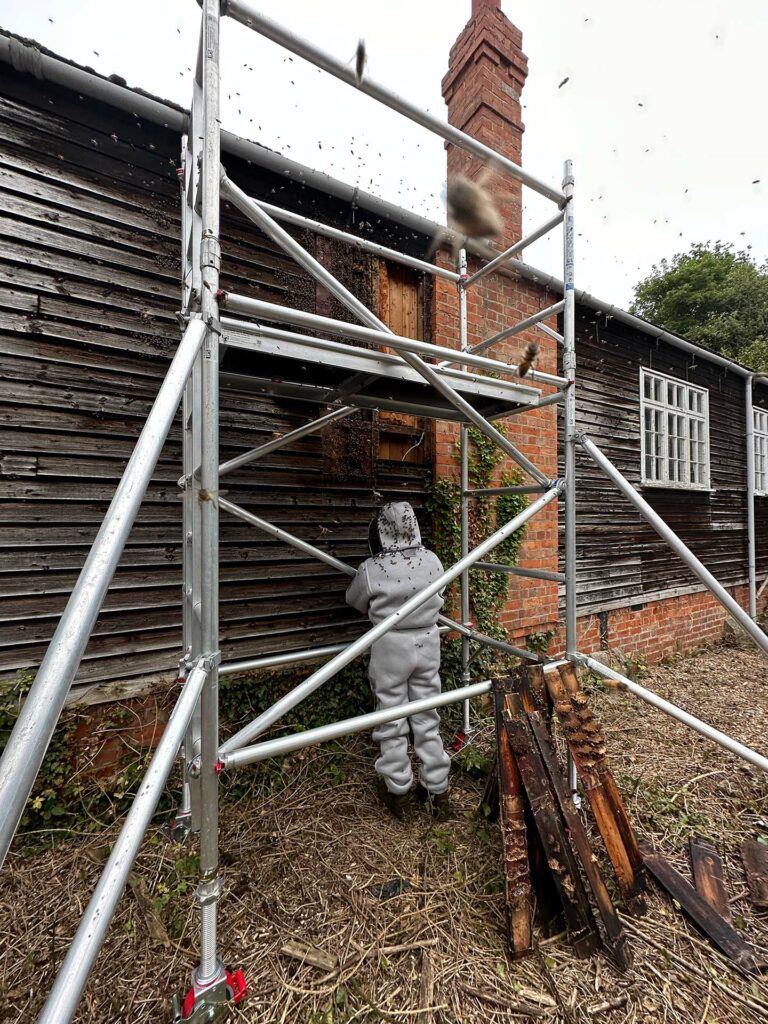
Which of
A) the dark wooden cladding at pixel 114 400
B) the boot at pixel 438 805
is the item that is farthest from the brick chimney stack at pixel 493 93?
the boot at pixel 438 805

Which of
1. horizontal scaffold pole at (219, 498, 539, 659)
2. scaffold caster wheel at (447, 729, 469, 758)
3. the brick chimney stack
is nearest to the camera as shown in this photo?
horizontal scaffold pole at (219, 498, 539, 659)

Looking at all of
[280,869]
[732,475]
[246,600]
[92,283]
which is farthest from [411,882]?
[732,475]

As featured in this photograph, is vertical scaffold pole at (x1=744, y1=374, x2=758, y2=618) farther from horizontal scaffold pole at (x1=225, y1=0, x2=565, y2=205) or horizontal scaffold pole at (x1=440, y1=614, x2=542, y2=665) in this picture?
horizontal scaffold pole at (x1=225, y1=0, x2=565, y2=205)

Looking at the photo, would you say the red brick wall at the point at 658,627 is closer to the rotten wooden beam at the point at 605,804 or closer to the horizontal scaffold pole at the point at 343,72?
the rotten wooden beam at the point at 605,804

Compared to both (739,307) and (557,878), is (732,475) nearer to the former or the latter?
(557,878)

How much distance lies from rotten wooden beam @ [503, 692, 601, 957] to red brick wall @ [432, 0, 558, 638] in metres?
1.97

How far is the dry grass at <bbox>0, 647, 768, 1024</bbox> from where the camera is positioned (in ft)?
5.12

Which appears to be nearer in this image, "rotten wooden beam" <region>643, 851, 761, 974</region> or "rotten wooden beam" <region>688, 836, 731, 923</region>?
"rotten wooden beam" <region>643, 851, 761, 974</region>

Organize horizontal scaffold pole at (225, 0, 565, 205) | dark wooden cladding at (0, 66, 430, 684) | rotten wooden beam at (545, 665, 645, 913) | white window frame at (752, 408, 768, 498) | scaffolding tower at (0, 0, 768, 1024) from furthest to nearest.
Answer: white window frame at (752, 408, 768, 498) < dark wooden cladding at (0, 66, 430, 684) < rotten wooden beam at (545, 665, 645, 913) < horizontal scaffold pole at (225, 0, 565, 205) < scaffolding tower at (0, 0, 768, 1024)

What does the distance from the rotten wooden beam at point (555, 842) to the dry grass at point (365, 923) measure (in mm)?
102

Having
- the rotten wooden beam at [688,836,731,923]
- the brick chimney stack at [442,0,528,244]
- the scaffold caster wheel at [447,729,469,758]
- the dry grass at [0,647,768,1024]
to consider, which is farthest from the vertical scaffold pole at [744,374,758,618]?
the scaffold caster wheel at [447,729,469,758]

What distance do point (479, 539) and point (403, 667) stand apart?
1613mm

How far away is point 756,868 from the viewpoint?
7.00 feet

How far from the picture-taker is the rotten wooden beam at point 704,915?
1.72 meters
